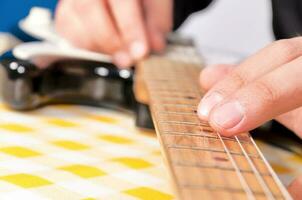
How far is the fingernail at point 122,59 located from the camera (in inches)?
37.1

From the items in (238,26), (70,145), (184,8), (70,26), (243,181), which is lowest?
(243,181)

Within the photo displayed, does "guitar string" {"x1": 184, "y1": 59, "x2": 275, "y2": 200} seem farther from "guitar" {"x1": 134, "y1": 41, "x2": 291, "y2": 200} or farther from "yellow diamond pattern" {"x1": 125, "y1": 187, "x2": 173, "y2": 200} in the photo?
"yellow diamond pattern" {"x1": 125, "y1": 187, "x2": 173, "y2": 200}

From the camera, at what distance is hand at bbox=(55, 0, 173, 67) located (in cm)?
98

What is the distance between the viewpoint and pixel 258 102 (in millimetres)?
485

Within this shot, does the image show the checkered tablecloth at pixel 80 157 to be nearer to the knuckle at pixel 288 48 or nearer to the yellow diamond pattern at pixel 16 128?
the yellow diamond pattern at pixel 16 128

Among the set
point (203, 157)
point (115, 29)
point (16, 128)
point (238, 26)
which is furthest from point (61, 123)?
point (238, 26)

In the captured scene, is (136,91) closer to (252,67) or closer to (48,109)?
(48,109)

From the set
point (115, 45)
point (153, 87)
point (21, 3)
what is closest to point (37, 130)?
point (153, 87)

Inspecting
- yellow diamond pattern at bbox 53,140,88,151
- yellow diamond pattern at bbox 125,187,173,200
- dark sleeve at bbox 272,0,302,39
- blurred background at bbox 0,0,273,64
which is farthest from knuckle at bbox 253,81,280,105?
blurred background at bbox 0,0,273,64

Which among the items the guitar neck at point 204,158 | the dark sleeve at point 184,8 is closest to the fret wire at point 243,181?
the guitar neck at point 204,158

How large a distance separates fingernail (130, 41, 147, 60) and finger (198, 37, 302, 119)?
1.27 ft

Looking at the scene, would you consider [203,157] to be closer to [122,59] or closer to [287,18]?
[122,59]

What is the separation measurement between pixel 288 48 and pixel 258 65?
4cm

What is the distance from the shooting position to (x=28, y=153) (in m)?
0.64
